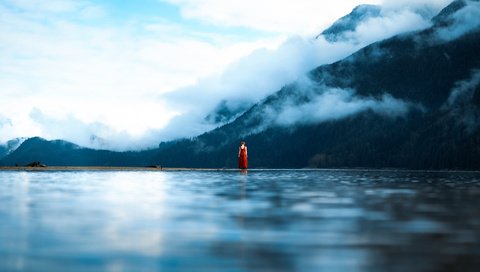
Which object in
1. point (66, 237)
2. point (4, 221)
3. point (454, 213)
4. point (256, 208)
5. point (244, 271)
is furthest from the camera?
point (256, 208)

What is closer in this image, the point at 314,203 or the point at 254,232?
the point at 254,232

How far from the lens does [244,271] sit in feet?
56.6

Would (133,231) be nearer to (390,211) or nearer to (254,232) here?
(254,232)

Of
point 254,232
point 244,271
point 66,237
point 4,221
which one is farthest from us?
point 4,221

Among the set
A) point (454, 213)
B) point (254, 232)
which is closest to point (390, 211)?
point (454, 213)

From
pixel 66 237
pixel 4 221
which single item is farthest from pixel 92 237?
pixel 4 221

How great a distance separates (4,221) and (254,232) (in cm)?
1168

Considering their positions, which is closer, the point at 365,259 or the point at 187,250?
the point at 365,259

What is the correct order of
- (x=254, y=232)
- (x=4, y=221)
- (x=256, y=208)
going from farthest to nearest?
(x=256, y=208) < (x=4, y=221) < (x=254, y=232)

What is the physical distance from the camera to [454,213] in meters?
34.8

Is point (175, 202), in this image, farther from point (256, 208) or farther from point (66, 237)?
point (66, 237)

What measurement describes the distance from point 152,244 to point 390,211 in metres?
17.7

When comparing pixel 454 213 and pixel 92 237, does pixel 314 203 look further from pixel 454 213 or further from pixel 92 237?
pixel 92 237

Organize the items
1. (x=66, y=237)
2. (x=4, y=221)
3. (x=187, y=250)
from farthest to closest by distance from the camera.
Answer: (x=4, y=221) < (x=66, y=237) < (x=187, y=250)
